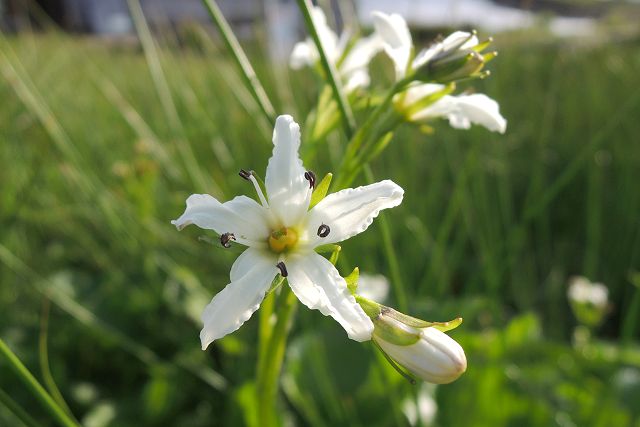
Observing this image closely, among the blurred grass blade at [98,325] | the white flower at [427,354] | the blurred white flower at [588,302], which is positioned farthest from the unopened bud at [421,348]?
the blurred white flower at [588,302]

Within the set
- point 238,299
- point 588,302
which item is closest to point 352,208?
point 238,299

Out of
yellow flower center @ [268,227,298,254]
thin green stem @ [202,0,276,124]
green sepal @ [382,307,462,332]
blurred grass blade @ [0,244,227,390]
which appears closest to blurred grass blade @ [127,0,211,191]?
blurred grass blade @ [0,244,227,390]

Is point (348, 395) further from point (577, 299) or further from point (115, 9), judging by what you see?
point (115, 9)

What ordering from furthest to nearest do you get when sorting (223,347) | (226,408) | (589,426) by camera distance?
(223,347)
(226,408)
(589,426)

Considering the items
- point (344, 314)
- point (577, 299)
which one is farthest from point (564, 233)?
point (344, 314)

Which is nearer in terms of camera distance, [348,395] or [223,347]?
[348,395]

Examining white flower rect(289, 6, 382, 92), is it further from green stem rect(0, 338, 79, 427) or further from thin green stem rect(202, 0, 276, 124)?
green stem rect(0, 338, 79, 427)

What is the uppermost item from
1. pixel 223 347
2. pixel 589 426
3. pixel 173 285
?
pixel 173 285

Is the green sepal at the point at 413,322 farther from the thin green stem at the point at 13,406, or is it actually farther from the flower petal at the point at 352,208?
the thin green stem at the point at 13,406
